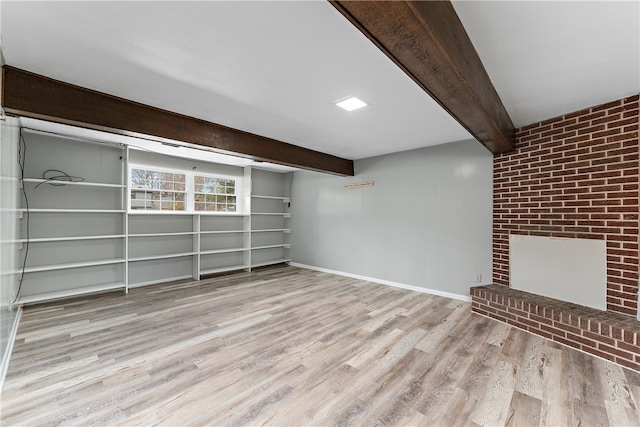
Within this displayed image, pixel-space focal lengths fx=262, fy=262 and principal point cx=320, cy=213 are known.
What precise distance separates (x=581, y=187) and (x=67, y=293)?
6906mm

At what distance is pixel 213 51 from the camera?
1836mm

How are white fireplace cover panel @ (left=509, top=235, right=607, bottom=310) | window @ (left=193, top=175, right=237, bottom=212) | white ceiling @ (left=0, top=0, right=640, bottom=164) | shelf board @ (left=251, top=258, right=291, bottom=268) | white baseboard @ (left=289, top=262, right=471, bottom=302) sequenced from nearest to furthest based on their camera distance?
white ceiling @ (left=0, top=0, right=640, bottom=164) < white fireplace cover panel @ (left=509, top=235, right=607, bottom=310) < white baseboard @ (left=289, top=262, right=471, bottom=302) < window @ (left=193, top=175, right=237, bottom=212) < shelf board @ (left=251, top=258, right=291, bottom=268)

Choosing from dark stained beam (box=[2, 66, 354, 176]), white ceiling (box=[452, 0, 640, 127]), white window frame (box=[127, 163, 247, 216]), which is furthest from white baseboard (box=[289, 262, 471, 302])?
dark stained beam (box=[2, 66, 354, 176])

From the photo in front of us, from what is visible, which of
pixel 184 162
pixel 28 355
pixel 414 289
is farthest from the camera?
pixel 184 162

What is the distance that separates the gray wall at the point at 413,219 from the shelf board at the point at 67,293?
4015mm

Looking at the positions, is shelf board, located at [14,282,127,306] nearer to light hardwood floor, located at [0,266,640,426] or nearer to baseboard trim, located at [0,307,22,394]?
light hardwood floor, located at [0,266,640,426]

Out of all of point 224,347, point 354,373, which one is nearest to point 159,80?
point 224,347

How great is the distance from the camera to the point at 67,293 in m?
3.86

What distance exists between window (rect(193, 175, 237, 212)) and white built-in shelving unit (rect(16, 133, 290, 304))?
0.89 ft

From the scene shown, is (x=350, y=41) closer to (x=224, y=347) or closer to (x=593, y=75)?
(x=593, y=75)

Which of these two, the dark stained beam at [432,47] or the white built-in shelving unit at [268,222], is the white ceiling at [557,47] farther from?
the white built-in shelving unit at [268,222]

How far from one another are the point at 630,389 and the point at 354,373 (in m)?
2.13

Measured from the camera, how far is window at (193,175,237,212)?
18.8ft

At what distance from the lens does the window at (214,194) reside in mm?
5723
